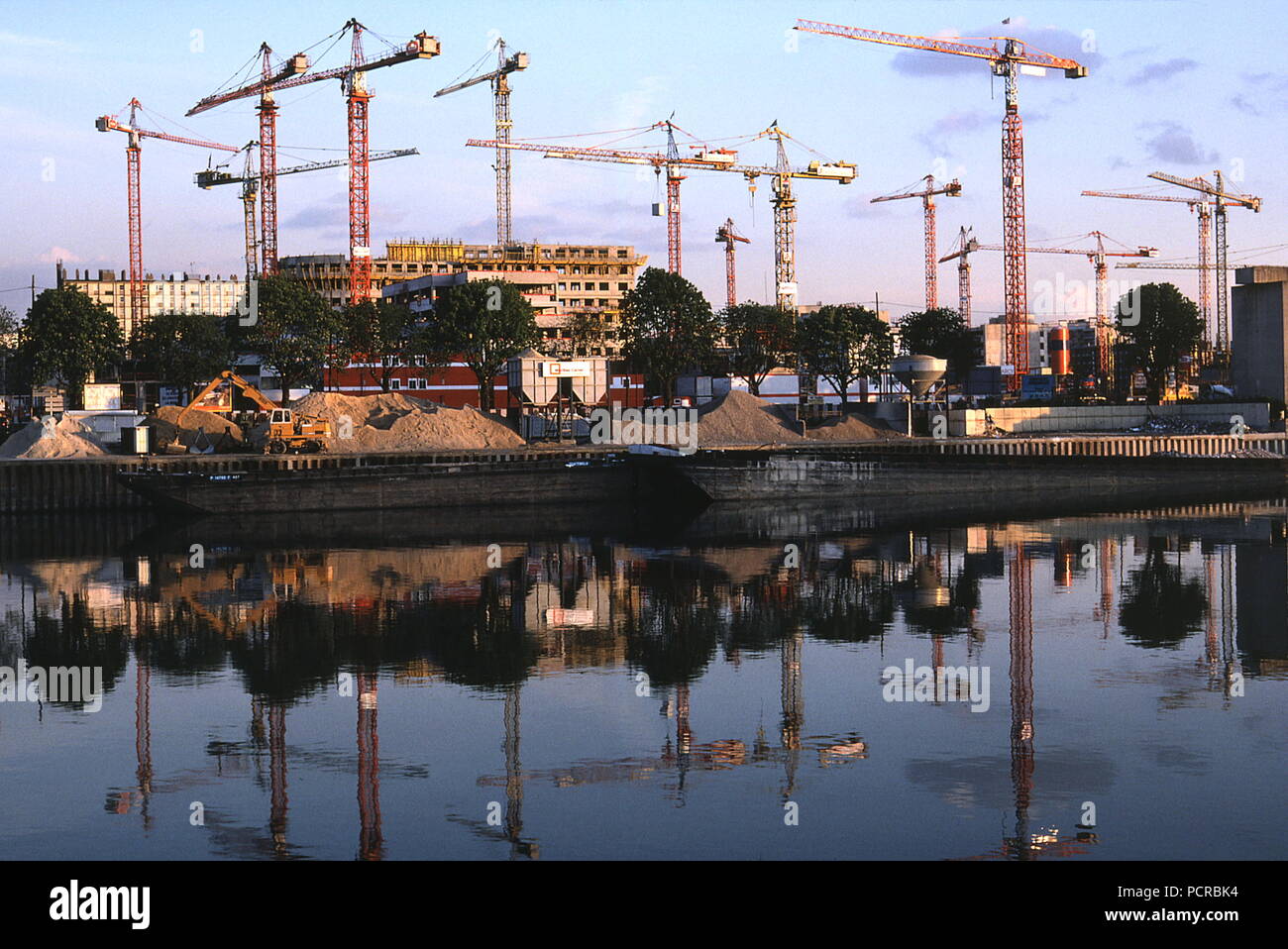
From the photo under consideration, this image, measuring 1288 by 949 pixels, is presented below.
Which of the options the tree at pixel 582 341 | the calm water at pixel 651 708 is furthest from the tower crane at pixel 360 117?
the calm water at pixel 651 708

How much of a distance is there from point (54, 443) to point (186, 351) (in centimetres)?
5199

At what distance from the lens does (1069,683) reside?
33.7 metres

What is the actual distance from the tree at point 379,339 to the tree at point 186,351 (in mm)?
14881

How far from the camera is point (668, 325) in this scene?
138 m

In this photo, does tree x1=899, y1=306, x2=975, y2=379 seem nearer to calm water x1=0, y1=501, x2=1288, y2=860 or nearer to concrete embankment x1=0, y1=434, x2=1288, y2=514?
concrete embankment x1=0, y1=434, x2=1288, y2=514

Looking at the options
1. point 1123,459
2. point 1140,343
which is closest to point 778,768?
point 1123,459

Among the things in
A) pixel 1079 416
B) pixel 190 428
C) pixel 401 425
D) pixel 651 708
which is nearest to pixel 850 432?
pixel 1079 416

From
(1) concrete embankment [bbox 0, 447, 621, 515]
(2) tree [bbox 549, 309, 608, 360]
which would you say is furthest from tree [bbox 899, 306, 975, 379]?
(1) concrete embankment [bbox 0, 447, 621, 515]

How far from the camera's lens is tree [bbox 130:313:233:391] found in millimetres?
140875

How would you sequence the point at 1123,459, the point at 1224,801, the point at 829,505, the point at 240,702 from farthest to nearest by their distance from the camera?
the point at 1123,459, the point at 829,505, the point at 240,702, the point at 1224,801

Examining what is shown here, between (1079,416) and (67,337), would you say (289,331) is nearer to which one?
(67,337)
